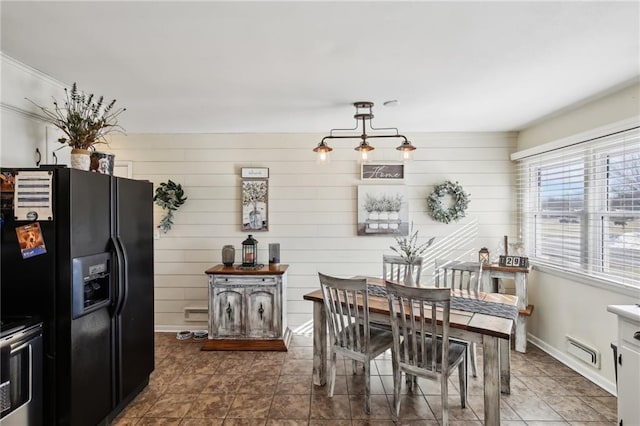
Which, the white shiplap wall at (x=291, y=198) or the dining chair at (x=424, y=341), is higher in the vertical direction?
the white shiplap wall at (x=291, y=198)

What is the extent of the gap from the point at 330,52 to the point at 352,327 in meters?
2.07

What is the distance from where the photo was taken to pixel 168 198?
4.17 meters

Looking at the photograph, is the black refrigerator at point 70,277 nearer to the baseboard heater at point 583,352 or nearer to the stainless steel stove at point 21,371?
the stainless steel stove at point 21,371

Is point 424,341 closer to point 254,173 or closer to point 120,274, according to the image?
point 120,274

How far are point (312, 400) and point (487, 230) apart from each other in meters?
2.96

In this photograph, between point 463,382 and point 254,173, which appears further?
point 254,173

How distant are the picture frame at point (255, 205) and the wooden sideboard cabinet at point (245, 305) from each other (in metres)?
0.66

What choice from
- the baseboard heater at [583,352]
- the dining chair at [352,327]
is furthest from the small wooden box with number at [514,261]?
the dining chair at [352,327]

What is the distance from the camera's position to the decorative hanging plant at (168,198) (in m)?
4.13

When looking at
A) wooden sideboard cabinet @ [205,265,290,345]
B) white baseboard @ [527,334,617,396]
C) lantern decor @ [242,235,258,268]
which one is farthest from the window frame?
lantern decor @ [242,235,258,268]

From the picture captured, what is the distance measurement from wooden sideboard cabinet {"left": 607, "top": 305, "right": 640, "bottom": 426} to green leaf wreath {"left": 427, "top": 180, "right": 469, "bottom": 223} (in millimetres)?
2146

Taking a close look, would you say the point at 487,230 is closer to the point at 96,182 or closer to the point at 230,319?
the point at 230,319

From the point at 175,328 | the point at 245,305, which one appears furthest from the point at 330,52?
the point at 175,328

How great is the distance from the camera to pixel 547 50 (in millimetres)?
2131
